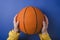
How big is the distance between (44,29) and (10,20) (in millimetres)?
319

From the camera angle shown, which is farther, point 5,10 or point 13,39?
point 5,10

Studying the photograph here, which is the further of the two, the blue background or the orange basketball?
the blue background

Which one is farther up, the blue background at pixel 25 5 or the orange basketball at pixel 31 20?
the blue background at pixel 25 5

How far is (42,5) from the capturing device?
3.99 ft

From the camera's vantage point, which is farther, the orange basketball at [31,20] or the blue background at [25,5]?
the blue background at [25,5]

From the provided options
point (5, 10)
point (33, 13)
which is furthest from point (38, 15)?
point (5, 10)

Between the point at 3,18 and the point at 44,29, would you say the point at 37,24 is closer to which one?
the point at 44,29

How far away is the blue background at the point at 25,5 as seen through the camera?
47.8 inches

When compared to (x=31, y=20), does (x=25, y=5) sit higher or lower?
higher

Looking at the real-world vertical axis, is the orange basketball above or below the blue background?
below

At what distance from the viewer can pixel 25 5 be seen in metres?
1.21

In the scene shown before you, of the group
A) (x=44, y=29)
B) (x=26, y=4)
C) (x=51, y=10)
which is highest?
(x=26, y=4)

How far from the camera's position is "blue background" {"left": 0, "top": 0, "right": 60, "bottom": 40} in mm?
1213

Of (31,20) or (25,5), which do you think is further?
(25,5)
